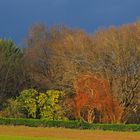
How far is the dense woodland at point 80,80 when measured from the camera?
62.3m

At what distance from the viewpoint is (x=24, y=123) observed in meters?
54.1

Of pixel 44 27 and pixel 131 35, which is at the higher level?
pixel 44 27

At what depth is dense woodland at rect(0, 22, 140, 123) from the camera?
62281 mm

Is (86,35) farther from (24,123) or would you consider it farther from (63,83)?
(24,123)

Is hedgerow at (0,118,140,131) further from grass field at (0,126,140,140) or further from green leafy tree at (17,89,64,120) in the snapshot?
grass field at (0,126,140,140)

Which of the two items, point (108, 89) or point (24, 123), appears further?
point (108, 89)

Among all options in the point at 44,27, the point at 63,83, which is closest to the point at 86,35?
the point at 63,83

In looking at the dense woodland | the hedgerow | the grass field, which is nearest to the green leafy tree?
the dense woodland

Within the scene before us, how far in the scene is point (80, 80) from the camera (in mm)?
62844

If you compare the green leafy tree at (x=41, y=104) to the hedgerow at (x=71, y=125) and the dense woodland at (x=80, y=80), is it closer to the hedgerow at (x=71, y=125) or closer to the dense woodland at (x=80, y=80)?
the dense woodland at (x=80, y=80)

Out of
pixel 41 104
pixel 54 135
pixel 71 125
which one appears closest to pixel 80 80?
pixel 41 104

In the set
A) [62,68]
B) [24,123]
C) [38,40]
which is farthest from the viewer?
[38,40]

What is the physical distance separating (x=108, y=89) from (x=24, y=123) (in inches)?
553

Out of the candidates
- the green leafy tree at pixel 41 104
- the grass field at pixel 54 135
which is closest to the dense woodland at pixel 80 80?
the green leafy tree at pixel 41 104
